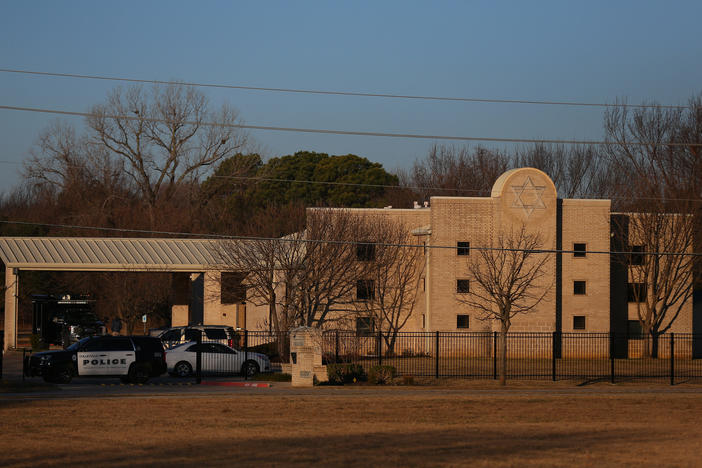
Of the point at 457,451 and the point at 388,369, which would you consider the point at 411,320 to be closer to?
the point at 388,369

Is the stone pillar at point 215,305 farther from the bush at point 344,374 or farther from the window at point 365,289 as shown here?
the bush at point 344,374

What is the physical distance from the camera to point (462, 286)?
1874 inches

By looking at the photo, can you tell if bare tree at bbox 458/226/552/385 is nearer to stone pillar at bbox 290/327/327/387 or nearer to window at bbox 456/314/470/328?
window at bbox 456/314/470/328

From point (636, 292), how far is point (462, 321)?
34.4 ft

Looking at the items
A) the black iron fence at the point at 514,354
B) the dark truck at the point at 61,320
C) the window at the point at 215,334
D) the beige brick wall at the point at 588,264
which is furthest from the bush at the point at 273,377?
the beige brick wall at the point at 588,264

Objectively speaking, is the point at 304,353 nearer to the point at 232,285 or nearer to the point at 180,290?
the point at 232,285

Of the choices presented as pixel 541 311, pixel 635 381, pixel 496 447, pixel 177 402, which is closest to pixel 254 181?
pixel 541 311

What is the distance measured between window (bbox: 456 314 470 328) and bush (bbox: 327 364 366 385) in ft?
51.0

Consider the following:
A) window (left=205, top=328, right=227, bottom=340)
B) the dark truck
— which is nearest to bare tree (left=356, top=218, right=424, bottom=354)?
window (left=205, top=328, right=227, bottom=340)

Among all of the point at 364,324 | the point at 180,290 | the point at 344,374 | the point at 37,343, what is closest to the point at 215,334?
the point at 344,374

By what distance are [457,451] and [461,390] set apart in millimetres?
13493

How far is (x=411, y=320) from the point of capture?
163 feet

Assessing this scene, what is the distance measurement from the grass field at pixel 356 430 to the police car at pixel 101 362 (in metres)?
4.97

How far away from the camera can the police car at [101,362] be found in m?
30.2
